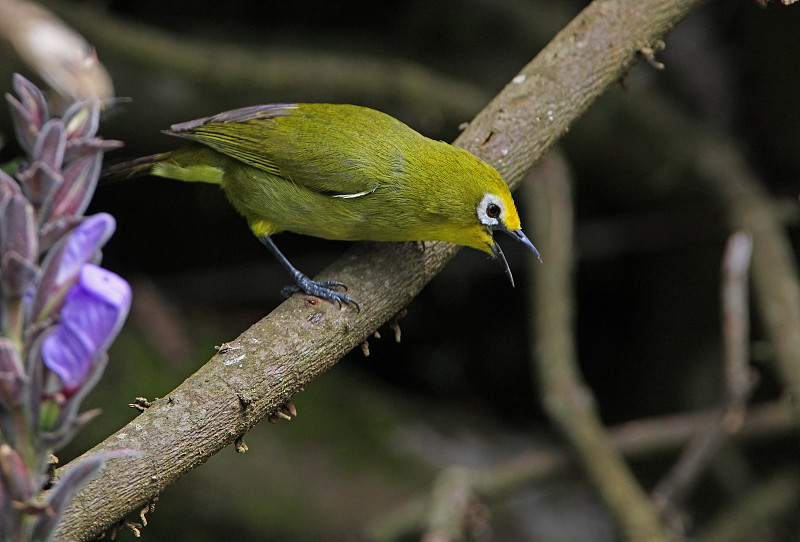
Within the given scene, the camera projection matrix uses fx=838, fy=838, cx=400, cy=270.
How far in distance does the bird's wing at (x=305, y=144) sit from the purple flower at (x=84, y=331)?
231 cm

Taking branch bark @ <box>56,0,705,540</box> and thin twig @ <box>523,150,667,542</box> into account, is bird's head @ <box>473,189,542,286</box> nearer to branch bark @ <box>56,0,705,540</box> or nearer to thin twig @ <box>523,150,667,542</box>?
branch bark @ <box>56,0,705,540</box>

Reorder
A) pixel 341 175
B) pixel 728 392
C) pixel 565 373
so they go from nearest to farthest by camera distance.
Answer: pixel 341 175
pixel 728 392
pixel 565 373

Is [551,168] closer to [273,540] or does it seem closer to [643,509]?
[643,509]

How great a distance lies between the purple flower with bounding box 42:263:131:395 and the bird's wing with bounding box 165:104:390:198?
231cm

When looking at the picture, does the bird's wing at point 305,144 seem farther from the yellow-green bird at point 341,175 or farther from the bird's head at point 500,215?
the bird's head at point 500,215

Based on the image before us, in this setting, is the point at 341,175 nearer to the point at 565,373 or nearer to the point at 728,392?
the point at 565,373

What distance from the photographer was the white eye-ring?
3258mm

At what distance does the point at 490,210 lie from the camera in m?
3.29

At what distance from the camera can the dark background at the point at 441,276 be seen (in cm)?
527

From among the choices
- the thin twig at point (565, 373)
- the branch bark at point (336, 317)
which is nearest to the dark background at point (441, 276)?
the thin twig at point (565, 373)

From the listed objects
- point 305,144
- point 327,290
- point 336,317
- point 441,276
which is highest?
point 441,276

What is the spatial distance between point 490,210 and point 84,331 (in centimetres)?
230

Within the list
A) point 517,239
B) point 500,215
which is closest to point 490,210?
point 500,215

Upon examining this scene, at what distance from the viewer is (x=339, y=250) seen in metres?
6.55
